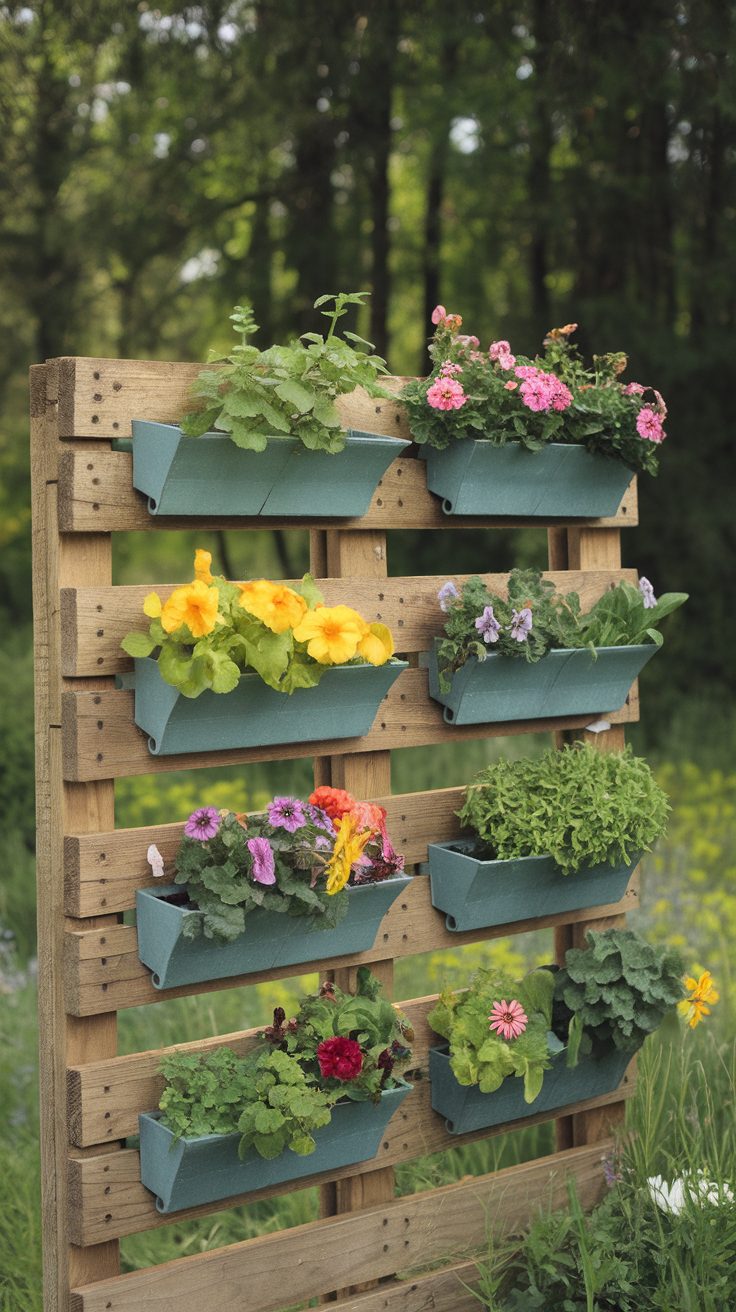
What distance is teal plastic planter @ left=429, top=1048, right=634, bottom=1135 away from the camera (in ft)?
8.85

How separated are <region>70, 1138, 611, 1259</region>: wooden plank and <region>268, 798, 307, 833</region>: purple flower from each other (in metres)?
0.64

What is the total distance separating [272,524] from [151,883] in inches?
27.0

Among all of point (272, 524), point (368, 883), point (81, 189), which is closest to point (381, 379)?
point (272, 524)

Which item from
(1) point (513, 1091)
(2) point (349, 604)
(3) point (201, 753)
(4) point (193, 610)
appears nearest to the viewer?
(4) point (193, 610)

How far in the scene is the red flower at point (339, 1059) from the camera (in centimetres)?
235

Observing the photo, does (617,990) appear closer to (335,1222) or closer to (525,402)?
(335,1222)

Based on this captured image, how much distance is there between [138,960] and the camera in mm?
2314

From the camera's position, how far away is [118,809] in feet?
19.2

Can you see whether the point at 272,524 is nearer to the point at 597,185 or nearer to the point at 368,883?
the point at 368,883

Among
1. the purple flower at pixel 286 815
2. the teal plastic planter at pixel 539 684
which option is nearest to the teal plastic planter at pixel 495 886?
the teal plastic planter at pixel 539 684

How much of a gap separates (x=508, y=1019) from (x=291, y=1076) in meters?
0.53

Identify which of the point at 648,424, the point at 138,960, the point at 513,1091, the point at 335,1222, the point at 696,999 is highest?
the point at 648,424

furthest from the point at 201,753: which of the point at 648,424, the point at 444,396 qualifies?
the point at 648,424

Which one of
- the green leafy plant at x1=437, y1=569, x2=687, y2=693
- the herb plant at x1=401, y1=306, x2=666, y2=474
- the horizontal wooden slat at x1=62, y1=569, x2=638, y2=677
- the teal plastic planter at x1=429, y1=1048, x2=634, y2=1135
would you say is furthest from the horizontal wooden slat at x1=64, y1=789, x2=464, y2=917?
the herb plant at x1=401, y1=306, x2=666, y2=474
